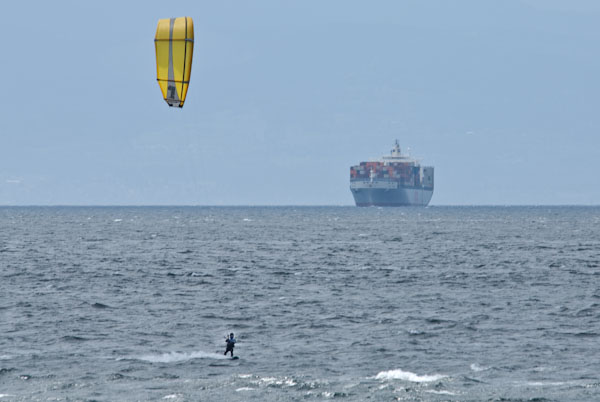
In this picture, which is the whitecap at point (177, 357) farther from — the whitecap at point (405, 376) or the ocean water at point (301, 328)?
the whitecap at point (405, 376)

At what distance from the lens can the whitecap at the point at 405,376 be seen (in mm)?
36531

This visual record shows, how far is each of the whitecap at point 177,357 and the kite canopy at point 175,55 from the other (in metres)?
12.5

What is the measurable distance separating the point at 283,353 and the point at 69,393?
9.55 m

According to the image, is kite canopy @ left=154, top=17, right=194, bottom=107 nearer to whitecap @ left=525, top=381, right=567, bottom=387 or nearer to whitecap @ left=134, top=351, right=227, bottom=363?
whitecap @ left=134, top=351, right=227, bottom=363

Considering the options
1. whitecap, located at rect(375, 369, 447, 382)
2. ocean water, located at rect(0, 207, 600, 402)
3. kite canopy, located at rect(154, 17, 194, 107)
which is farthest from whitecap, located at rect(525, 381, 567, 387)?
kite canopy, located at rect(154, 17, 194, 107)

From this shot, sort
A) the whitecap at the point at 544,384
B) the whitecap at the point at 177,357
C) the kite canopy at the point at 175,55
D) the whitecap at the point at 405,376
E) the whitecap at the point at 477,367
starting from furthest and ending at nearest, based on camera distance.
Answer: the whitecap at the point at 177,357 → the whitecap at the point at 477,367 → the whitecap at the point at 405,376 → the whitecap at the point at 544,384 → the kite canopy at the point at 175,55

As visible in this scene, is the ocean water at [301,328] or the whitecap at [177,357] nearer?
the ocean water at [301,328]

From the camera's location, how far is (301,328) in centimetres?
4781

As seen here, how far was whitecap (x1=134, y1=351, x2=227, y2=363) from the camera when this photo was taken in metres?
39.9

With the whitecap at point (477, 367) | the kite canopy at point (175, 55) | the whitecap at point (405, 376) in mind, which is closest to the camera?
the kite canopy at point (175, 55)

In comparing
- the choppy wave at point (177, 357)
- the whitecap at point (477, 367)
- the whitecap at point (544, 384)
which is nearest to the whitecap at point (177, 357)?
the choppy wave at point (177, 357)

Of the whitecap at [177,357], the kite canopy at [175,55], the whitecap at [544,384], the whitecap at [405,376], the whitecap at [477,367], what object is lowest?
the whitecap at [177,357]

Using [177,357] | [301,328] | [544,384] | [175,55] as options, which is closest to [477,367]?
[544,384]

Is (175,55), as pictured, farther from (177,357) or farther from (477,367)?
(477,367)
